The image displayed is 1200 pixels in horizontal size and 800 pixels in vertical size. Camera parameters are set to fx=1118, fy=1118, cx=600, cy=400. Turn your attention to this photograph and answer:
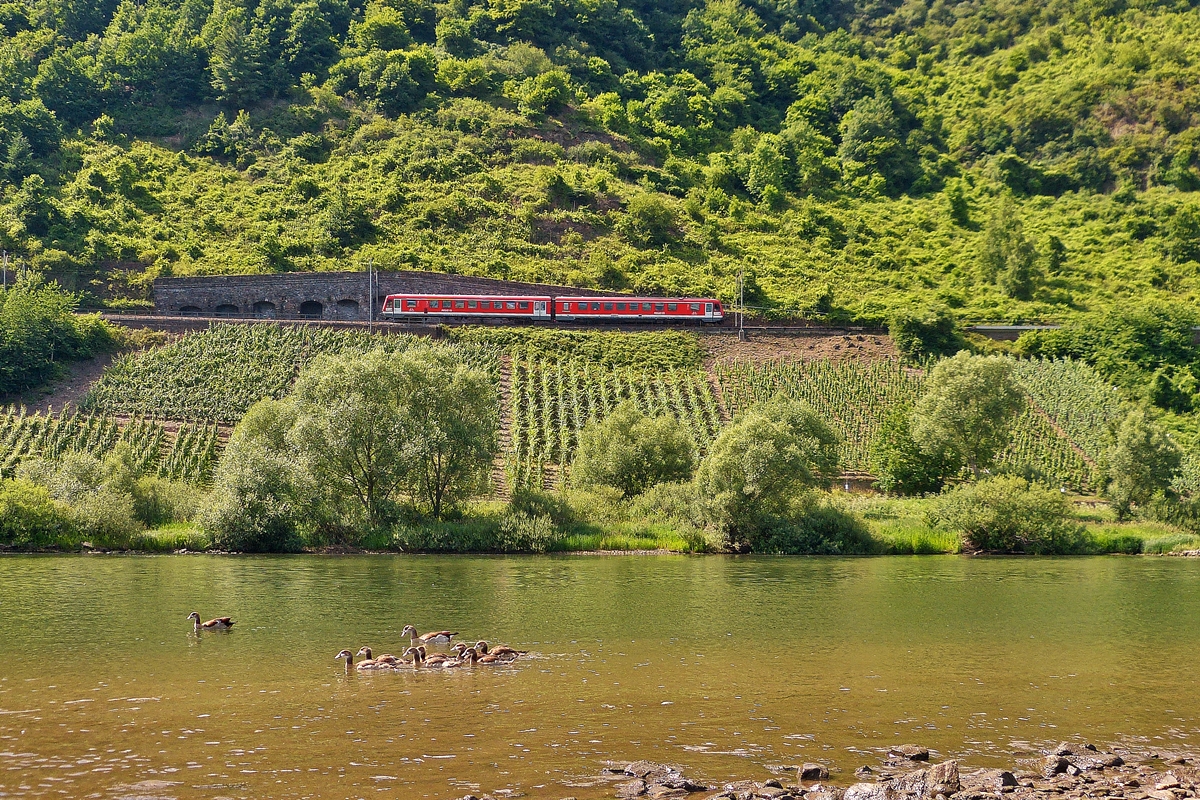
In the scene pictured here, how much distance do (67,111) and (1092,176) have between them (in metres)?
97.0

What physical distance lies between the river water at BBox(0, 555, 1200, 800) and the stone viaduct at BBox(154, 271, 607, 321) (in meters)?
41.6

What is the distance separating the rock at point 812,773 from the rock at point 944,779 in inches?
58.8

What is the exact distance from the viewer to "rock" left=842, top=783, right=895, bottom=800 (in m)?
15.2

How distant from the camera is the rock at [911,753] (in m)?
17.1

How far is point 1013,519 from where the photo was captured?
4481cm

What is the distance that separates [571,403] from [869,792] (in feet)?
165

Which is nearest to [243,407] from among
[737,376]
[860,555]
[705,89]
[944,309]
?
[737,376]

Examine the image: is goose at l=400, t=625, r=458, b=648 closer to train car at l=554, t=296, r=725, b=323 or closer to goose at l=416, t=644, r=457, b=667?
goose at l=416, t=644, r=457, b=667

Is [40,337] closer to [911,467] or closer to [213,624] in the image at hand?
[213,624]

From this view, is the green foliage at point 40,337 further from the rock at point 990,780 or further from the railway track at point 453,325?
the rock at point 990,780

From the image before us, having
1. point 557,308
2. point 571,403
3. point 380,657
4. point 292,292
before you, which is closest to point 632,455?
point 571,403

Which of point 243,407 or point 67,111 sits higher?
point 67,111

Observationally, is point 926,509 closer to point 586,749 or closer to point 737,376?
point 737,376

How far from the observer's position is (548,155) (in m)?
102
